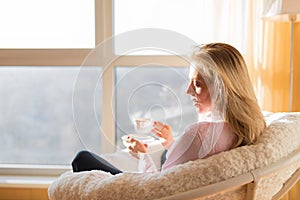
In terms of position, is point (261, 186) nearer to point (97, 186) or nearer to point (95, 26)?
point (97, 186)

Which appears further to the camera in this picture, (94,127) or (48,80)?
(48,80)

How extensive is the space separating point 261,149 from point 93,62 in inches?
20.8

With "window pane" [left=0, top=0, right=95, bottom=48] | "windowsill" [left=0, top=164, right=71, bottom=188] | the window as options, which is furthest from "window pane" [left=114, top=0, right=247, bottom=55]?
"windowsill" [left=0, top=164, right=71, bottom=188]

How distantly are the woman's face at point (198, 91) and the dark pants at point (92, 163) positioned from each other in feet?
1.09

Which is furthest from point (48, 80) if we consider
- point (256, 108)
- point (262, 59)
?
point (256, 108)

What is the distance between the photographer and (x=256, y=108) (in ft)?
4.71

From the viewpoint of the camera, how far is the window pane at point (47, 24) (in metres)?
2.58

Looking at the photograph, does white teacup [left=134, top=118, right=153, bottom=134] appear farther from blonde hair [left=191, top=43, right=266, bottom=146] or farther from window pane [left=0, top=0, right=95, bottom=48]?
window pane [left=0, top=0, right=95, bottom=48]

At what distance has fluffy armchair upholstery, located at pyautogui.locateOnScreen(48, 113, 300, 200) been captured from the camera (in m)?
1.17

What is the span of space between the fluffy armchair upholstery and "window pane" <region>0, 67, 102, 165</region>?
1.40 m

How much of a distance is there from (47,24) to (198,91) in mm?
1495

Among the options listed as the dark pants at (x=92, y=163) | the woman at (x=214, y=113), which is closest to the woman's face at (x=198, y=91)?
the woman at (x=214, y=113)

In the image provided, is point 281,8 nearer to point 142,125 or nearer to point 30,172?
point 142,125

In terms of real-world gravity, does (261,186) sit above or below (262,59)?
below
